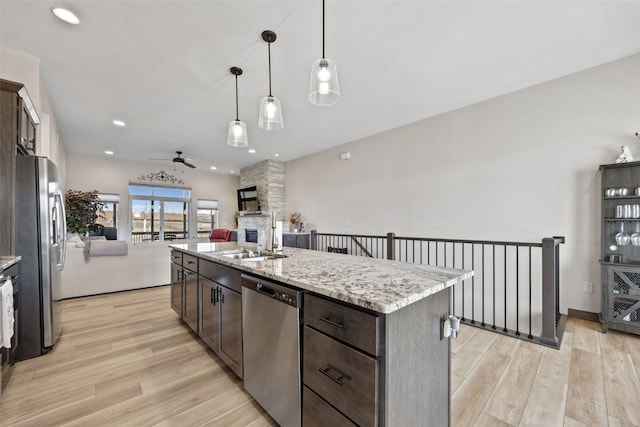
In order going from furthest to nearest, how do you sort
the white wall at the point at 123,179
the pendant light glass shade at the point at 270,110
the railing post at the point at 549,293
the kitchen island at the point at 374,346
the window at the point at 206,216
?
1. the window at the point at 206,216
2. the white wall at the point at 123,179
3. the railing post at the point at 549,293
4. the pendant light glass shade at the point at 270,110
5. the kitchen island at the point at 374,346

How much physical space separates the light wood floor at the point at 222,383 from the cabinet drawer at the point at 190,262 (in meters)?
0.73

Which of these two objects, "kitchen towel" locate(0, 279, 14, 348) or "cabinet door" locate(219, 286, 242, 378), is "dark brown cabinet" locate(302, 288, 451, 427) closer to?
"cabinet door" locate(219, 286, 242, 378)

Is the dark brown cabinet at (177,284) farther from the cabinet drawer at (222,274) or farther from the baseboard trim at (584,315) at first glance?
the baseboard trim at (584,315)

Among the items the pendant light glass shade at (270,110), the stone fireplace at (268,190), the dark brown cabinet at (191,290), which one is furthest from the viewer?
the stone fireplace at (268,190)

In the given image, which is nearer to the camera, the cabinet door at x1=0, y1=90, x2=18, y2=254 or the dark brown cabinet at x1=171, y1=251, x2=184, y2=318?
the cabinet door at x1=0, y1=90, x2=18, y2=254

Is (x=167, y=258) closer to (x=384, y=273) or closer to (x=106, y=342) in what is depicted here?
(x=106, y=342)

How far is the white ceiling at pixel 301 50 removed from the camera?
7.10 ft

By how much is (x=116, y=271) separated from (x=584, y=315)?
6443mm

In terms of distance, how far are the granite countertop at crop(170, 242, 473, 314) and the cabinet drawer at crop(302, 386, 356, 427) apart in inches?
20.2

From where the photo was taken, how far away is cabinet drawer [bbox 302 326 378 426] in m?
1.02

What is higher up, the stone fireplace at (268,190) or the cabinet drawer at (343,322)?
the stone fireplace at (268,190)

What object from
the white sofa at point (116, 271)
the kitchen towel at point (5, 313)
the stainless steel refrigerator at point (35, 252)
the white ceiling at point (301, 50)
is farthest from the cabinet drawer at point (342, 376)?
the white sofa at point (116, 271)

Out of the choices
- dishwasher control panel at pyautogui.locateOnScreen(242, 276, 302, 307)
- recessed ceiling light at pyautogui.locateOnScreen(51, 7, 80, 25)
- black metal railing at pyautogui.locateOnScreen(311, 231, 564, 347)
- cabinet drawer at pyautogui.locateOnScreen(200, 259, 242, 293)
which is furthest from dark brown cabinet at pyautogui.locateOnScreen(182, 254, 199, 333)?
black metal railing at pyautogui.locateOnScreen(311, 231, 564, 347)

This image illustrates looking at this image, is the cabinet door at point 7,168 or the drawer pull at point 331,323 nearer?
the drawer pull at point 331,323
